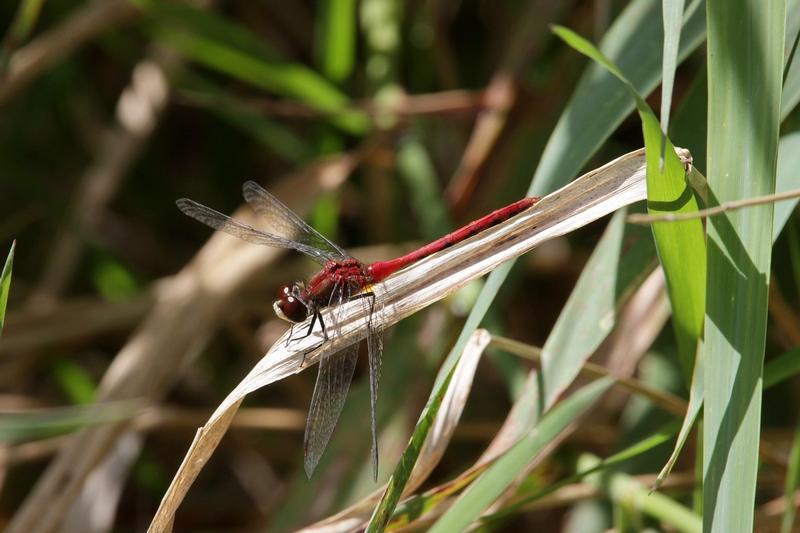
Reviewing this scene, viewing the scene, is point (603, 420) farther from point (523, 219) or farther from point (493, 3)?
point (493, 3)

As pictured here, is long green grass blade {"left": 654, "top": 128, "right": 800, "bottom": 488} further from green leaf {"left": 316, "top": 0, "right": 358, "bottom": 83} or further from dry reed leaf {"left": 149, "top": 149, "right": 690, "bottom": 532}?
green leaf {"left": 316, "top": 0, "right": 358, "bottom": 83}

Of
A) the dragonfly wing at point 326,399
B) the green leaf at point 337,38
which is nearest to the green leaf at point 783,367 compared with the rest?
the dragonfly wing at point 326,399

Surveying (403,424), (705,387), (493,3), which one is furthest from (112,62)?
(705,387)

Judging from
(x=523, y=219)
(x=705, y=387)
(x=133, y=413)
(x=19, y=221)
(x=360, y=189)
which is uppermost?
(x=360, y=189)

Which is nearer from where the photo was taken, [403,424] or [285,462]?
[403,424]

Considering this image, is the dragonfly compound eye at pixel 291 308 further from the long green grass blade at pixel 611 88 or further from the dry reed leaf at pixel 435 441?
the long green grass blade at pixel 611 88

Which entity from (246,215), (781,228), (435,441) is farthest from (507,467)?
(246,215)

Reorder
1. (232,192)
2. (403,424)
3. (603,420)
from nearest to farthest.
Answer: (403,424)
(603,420)
(232,192)

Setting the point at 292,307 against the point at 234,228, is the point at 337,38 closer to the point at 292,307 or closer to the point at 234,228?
the point at 234,228
